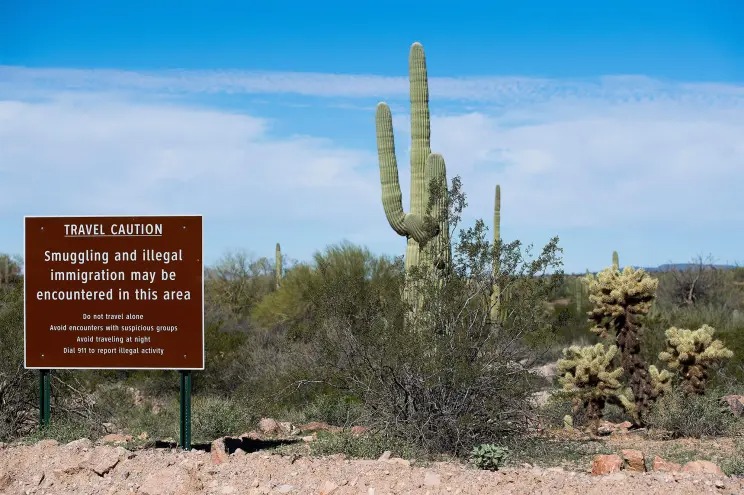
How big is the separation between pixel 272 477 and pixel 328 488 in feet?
3.04

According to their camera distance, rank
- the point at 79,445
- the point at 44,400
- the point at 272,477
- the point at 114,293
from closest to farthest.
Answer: the point at 272,477, the point at 79,445, the point at 114,293, the point at 44,400

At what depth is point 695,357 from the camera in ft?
54.9

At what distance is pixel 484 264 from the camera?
12.4 meters

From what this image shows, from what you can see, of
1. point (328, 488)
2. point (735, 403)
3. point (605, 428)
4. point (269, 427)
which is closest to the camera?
point (328, 488)

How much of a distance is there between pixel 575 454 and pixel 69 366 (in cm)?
636

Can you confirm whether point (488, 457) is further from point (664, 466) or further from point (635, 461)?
point (664, 466)

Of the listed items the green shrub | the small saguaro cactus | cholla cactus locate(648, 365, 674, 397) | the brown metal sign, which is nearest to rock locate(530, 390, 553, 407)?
cholla cactus locate(648, 365, 674, 397)

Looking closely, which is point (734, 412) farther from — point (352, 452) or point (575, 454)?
point (352, 452)

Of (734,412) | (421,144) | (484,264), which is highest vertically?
(421,144)

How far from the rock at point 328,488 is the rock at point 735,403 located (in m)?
9.08

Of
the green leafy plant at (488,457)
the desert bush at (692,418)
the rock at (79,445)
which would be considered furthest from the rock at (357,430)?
the desert bush at (692,418)

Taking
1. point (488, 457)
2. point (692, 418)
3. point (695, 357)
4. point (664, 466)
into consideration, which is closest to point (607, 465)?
point (664, 466)

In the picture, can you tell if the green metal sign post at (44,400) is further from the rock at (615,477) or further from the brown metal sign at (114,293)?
the rock at (615,477)

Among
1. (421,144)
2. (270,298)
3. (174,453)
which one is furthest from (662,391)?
(270,298)
